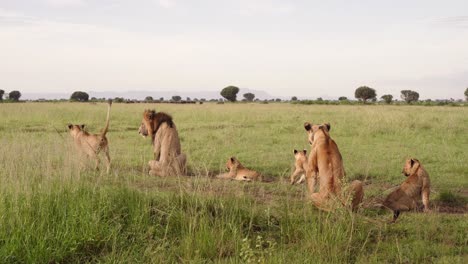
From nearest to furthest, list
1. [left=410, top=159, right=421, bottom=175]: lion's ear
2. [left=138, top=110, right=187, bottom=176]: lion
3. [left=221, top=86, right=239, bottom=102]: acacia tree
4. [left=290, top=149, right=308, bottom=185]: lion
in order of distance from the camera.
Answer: [left=410, top=159, right=421, bottom=175]: lion's ear
[left=290, top=149, right=308, bottom=185]: lion
[left=138, top=110, right=187, bottom=176]: lion
[left=221, top=86, right=239, bottom=102]: acacia tree

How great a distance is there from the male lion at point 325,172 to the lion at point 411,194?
23.4 inches

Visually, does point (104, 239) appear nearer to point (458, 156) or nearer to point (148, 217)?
point (148, 217)

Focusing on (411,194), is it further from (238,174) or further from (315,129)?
(238,174)

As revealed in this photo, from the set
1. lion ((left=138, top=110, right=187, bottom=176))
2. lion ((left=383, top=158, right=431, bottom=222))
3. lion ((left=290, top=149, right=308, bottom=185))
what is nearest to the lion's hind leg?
lion ((left=383, top=158, right=431, bottom=222))

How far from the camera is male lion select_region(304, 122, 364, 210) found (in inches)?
253

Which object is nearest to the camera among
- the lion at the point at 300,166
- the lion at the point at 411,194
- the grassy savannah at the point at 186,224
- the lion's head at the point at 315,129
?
the grassy savannah at the point at 186,224

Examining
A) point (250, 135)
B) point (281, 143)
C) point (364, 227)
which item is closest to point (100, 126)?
point (250, 135)

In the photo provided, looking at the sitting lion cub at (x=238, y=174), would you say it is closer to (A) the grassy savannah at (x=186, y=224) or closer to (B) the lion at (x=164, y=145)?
(A) the grassy savannah at (x=186, y=224)

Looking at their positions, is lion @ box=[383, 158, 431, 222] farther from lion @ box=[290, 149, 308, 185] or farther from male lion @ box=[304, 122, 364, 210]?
lion @ box=[290, 149, 308, 185]

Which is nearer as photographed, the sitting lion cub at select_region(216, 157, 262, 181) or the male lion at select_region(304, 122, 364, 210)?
the male lion at select_region(304, 122, 364, 210)

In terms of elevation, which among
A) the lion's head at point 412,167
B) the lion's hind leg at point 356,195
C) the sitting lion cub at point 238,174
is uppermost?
the lion's head at point 412,167

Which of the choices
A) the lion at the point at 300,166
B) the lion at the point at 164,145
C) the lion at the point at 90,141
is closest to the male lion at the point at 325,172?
the lion at the point at 300,166

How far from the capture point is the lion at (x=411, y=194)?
7.06m

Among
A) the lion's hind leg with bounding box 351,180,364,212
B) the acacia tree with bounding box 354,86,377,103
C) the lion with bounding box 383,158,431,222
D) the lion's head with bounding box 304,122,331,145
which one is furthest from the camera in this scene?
the acacia tree with bounding box 354,86,377,103
